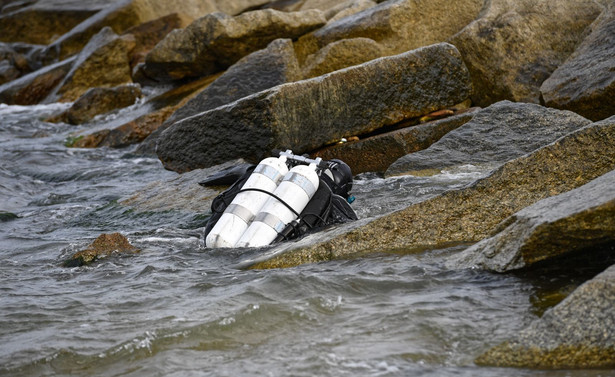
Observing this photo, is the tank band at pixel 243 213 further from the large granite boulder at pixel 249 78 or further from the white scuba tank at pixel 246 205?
the large granite boulder at pixel 249 78

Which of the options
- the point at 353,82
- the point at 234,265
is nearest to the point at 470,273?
the point at 234,265

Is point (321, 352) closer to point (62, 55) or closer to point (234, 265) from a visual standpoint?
point (234, 265)

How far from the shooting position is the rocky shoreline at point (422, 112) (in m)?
4.80

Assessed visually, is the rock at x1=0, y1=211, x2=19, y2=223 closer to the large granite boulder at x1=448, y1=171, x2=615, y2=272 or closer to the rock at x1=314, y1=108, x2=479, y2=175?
the rock at x1=314, y1=108, x2=479, y2=175

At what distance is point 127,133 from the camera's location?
577 inches

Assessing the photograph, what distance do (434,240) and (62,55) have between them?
66.5 ft

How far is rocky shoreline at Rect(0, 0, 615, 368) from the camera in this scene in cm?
480

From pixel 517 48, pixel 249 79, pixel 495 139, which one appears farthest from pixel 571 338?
pixel 249 79

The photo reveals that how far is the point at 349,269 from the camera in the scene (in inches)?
224

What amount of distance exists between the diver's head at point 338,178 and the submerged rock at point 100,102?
10.7 metres

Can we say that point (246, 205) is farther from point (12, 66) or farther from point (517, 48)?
point (12, 66)

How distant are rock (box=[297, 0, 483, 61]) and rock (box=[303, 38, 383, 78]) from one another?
519 mm

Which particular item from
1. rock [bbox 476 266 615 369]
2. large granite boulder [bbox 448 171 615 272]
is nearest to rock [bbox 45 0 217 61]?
large granite boulder [bbox 448 171 615 272]

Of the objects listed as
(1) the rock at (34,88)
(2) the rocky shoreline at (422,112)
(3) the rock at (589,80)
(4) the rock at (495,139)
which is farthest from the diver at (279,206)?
(1) the rock at (34,88)
